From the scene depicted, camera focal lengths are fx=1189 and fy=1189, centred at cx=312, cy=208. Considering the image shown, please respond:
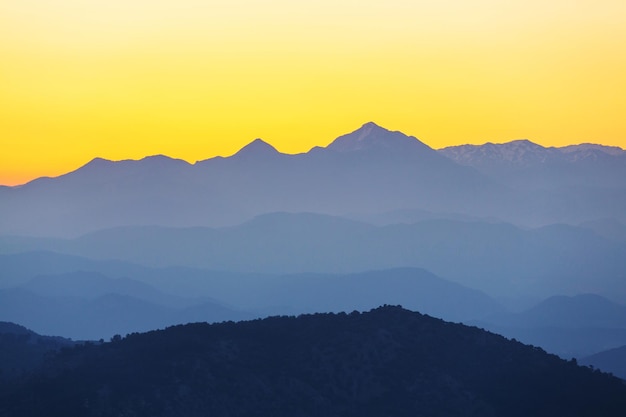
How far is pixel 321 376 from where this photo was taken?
307ft

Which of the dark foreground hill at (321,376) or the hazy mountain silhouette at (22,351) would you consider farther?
the hazy mountain silhouette at (22,351)

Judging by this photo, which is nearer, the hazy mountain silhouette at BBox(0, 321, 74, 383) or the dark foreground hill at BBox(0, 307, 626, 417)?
the dark foreground hill at BBox(0, 307, 626, 417)

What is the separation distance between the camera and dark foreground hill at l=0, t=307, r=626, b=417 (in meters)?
89.2

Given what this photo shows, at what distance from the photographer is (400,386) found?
3637 inches

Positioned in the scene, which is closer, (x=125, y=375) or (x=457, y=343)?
(x=125, y=375)

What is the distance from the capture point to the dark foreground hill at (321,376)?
89188 millimetres

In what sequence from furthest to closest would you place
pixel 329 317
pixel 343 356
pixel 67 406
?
pixel 329 317 < pixel 343 356 < pixel 67 406

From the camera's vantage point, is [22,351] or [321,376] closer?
[321,376]

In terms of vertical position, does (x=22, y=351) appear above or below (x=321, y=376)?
above

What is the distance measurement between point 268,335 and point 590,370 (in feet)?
88.1

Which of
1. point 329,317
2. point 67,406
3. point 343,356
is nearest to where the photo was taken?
point 67,406

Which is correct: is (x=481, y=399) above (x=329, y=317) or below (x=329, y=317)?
below

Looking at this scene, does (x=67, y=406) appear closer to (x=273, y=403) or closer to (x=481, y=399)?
(x=273, y=403)

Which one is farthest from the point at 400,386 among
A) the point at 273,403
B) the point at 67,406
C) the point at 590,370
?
the point at 67,406
